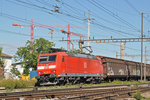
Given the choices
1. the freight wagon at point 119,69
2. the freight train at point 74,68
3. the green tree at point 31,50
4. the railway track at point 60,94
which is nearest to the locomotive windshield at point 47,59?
the freight train at point 74,68

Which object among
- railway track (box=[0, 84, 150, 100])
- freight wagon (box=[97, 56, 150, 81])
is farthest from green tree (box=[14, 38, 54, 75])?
railway track (box=[0, 84, 150, 100])

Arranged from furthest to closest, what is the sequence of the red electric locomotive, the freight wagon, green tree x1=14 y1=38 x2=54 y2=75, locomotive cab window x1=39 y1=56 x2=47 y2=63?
green tree x1=14 y1=38 x2=54 y2=75 → the freight wagon → locomotive cab window x1=39 y1=56 x2=47 y2=63 → the red electric locomotive

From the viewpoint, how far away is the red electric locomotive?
868 inches

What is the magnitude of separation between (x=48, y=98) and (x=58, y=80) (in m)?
9.58

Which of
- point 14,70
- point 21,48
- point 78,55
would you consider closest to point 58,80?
point 78,55

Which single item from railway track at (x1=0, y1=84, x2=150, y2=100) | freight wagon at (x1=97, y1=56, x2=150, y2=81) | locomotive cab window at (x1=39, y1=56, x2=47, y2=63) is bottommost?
railway track at (x1=0, y1=84, x2=150, y2=100)

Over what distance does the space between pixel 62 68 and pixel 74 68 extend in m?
2.09

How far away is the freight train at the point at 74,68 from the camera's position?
22.2 metres

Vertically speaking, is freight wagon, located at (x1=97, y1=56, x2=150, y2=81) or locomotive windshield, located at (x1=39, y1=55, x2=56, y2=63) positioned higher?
locomotive windshield, located at (x1=39, y1=55, x2=56, y2=63)

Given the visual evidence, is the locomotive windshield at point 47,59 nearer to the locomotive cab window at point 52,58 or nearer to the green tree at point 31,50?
the locomotive cab window at point 52,58

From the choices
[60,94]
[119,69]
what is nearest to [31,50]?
[119,69]

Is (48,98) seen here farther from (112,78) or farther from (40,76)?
(112,78)

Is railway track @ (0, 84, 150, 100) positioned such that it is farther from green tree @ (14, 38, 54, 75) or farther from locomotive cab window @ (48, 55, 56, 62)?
green tree @ (14, 38, 54, 75)

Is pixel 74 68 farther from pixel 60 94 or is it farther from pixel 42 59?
pixel 60 94
